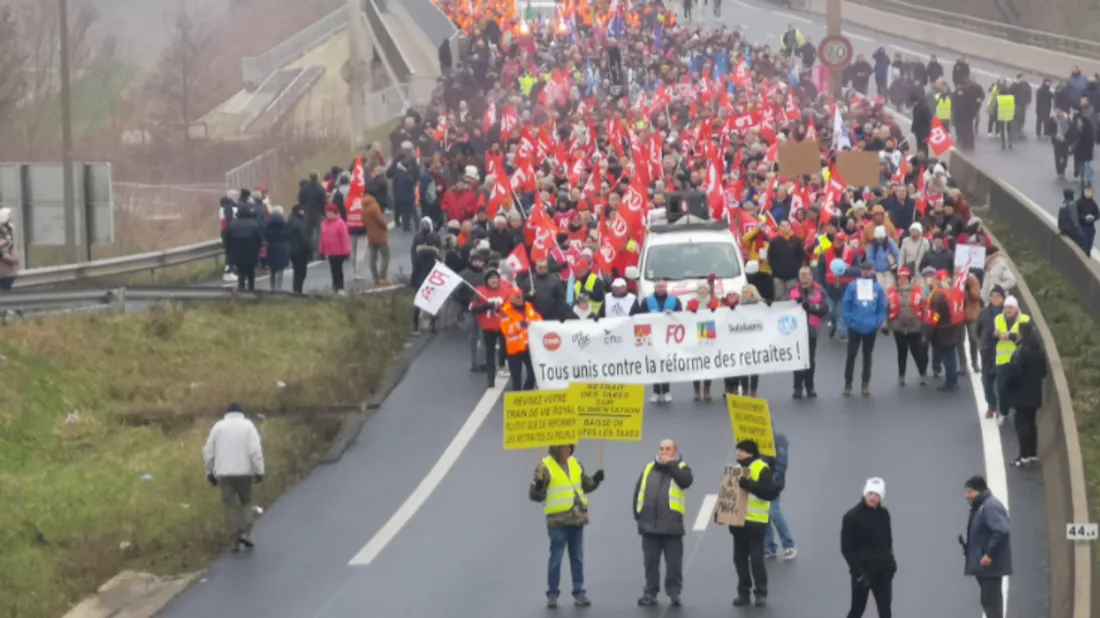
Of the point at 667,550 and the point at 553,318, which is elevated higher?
the point at 553,318

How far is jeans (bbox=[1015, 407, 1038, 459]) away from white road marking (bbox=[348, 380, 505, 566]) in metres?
5.73

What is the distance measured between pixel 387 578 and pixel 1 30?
202 feet

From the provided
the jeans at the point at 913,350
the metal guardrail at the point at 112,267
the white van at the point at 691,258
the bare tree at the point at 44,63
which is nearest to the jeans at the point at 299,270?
the metal guardrail at the point at 112,267

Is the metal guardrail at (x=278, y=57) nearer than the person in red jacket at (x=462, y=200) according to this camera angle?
No

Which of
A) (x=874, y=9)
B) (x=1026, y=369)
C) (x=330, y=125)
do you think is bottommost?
(x=1026, y=369)

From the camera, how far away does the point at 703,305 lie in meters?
24.2

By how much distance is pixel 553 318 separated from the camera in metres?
25.0

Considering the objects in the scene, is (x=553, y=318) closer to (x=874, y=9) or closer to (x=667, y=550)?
(x=667, y=550)

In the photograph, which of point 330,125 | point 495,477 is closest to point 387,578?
point 495,477

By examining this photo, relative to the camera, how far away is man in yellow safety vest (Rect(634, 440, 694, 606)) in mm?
16438

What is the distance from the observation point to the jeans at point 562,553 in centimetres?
1670

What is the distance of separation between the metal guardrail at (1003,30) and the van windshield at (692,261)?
3537 centimetres

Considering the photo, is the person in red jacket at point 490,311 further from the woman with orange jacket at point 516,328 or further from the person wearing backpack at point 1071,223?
the person wearing backpack at point 1071,223

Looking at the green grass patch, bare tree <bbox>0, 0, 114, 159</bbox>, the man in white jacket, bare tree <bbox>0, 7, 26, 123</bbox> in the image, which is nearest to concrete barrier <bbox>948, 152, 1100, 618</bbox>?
the man in white jacket
